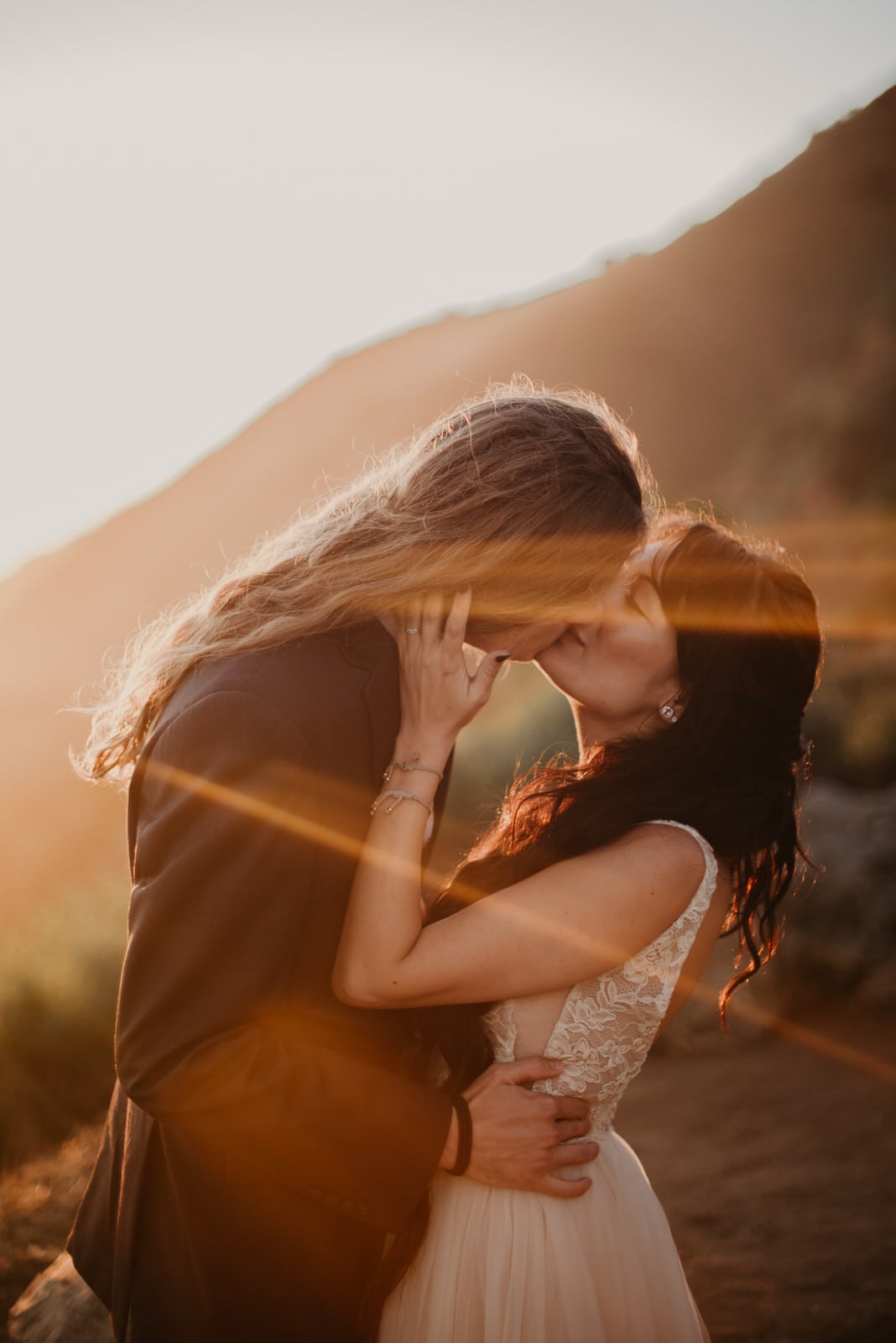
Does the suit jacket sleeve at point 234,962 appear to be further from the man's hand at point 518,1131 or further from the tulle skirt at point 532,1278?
the tulle skirt at point 532,1278

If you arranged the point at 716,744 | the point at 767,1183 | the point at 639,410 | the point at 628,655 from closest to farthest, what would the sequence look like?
the point at 716,744 < the point at 628,655 < the point at 767,1183 < the point at 639,410

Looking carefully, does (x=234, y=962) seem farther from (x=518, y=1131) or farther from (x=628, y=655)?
(x=628, y=655)

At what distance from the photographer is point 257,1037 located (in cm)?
171

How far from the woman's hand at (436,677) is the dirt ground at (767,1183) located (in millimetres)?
3136

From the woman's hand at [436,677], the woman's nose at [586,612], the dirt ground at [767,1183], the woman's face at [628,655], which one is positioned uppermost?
the woman's hand at [436,677]

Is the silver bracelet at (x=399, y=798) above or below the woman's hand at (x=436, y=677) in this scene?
below

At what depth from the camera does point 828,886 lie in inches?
233

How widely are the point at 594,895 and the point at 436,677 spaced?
595 mm

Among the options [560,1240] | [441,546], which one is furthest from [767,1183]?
[441,546]

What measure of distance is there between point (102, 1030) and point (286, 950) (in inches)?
177

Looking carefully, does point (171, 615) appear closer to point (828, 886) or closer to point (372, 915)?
point (372, 915)

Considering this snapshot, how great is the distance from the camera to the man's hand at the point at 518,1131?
1941 mm

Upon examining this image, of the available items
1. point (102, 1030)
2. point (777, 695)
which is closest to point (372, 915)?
point (777, 695)

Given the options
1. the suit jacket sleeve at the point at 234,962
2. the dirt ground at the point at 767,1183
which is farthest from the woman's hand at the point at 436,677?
the dirt ground at the point at 767,1183
